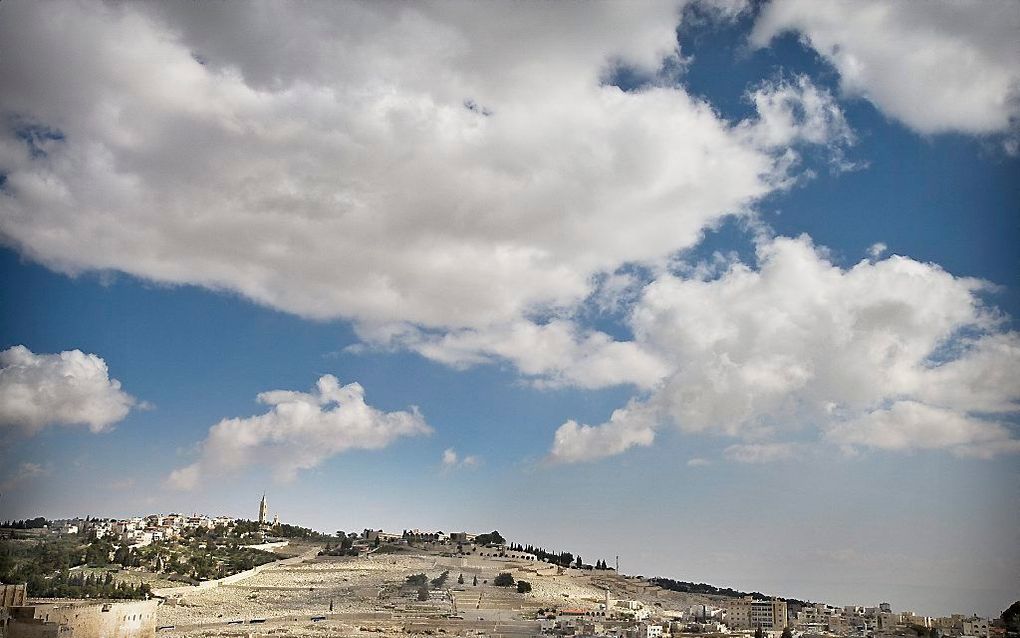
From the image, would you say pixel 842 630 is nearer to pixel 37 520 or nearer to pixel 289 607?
pixel 289 607

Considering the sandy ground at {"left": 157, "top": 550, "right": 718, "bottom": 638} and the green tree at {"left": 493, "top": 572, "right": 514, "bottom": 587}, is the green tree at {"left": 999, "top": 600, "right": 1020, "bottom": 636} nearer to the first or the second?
the sandy ground at {"left": 157, "top": 550, "right": 718, "bottom": 638}

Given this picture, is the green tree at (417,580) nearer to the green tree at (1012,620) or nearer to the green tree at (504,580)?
the green tree at (504,580)

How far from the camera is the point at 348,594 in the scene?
19625 mm

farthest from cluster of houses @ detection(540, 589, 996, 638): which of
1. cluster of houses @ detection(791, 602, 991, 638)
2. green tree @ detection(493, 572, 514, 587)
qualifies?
green tree @ detection(493, 572, 514, 587)

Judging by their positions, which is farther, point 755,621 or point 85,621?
point 755,621

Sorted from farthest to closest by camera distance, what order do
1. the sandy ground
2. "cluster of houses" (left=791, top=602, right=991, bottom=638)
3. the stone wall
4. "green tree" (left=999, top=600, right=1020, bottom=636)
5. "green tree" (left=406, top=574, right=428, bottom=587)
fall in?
"green tree" (left=406, top=574, right=428, bottom=587) → the sandy ground → "cluster of houses" (left=791, top=602, right=991, bottom=638) → "green tree" (left=999, top=600, right=1020, bottom=636) → the stone wall

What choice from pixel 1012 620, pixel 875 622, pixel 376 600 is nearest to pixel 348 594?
pixel 376 600

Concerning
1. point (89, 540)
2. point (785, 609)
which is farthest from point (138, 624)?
point (785, 609)

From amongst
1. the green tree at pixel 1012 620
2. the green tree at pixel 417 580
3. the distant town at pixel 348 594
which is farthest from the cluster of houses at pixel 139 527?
the green tree at pixel 1012 620

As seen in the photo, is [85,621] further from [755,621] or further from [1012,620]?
[755,621]

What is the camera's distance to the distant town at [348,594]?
10453 mm

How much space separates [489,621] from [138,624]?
7.89 metres

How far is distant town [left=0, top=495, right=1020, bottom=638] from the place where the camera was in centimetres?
1045

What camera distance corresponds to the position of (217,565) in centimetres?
2275
